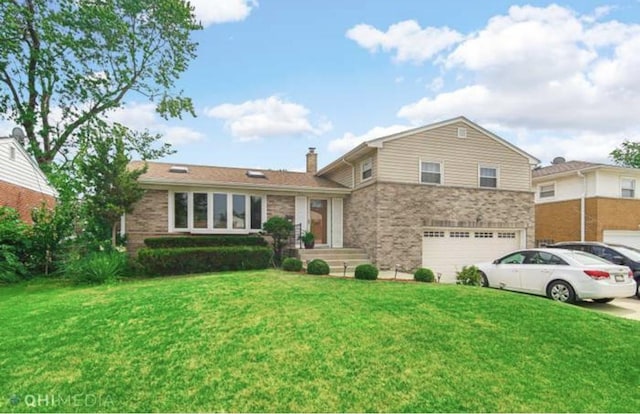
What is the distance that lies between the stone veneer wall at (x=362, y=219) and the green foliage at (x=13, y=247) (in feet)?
37.8

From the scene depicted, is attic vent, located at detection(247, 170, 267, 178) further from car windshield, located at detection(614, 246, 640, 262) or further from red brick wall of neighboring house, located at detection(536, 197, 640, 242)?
red brick wall of neighboring house, located at detection(536, 197, 640, 242)

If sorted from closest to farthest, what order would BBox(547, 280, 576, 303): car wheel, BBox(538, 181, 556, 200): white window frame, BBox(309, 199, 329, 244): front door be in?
BBox(547, 280, 576, 303): car wheel → BBox(309, 199, 329, 244): front door → BBox(538, 181, 556, 200): white window frame

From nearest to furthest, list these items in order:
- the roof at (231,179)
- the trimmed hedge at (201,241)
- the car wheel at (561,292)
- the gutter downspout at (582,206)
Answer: the car wheel at (561,292) → the trimmed hedge at (201,241) → the roof at (231,179) → the gutter downspout at (582,206)

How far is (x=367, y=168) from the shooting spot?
14328 mm

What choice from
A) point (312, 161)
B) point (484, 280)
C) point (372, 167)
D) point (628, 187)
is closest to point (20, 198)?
point (312, 161)

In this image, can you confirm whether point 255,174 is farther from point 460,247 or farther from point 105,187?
point 460,247

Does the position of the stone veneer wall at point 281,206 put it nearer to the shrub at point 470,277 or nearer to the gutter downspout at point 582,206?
the shrub at point 470,277

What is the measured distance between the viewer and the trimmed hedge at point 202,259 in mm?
10641

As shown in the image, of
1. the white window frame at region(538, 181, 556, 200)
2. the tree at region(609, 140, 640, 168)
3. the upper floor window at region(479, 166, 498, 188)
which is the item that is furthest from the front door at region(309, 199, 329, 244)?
the tree at region(609, 140, 640, 168)

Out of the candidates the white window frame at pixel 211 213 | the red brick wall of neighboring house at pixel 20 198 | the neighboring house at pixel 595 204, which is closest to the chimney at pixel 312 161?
the white window frame at pixel 211 213

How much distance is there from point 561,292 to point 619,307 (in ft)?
5.09

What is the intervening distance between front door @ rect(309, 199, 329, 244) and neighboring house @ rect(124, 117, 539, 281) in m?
0.05

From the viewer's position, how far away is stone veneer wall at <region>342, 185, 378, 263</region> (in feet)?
43.1

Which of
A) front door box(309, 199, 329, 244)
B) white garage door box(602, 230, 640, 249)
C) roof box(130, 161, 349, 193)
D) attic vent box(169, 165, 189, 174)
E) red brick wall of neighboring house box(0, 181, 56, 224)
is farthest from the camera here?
white garage door box(602, 230, 640, 249)
